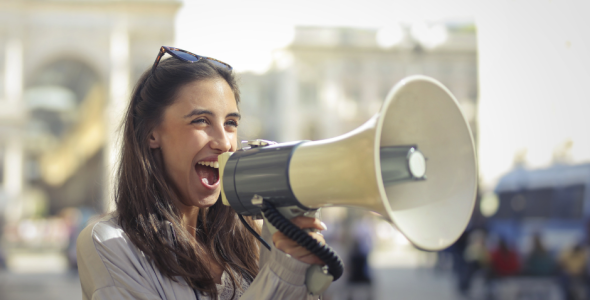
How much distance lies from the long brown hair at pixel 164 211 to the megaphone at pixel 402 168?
0.24 meters

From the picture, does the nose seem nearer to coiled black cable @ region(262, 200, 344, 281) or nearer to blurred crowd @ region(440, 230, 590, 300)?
coiled black cable @ region(262, 200, 344, 281)

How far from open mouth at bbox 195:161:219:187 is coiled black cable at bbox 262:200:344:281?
311mm

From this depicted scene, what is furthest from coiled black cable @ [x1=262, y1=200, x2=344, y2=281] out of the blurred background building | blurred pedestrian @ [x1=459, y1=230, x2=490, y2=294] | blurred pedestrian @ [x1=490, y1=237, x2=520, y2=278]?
the blurred background building

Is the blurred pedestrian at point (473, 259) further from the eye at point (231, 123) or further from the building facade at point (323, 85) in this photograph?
the building facade at point (323, 85)

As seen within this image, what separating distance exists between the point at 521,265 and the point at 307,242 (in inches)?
282

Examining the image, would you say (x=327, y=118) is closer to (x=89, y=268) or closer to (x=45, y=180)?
(x=45, y=180)

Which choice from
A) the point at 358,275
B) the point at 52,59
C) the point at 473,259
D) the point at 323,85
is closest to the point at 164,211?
the point at 358,275

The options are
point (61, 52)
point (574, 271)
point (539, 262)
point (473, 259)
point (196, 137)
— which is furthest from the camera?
point (61, 52)

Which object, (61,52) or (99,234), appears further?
(61,52)

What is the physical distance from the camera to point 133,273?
1102 mm

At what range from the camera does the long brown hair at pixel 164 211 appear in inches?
47.3

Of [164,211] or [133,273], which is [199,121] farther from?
[133,273]

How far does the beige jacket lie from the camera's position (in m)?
0.99

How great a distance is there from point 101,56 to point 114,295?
2214 centimetres
